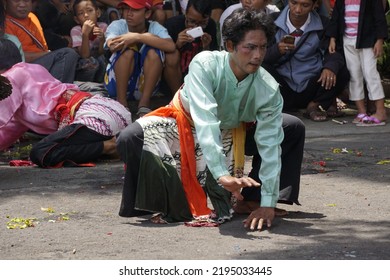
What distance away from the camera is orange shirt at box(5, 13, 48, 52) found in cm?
960

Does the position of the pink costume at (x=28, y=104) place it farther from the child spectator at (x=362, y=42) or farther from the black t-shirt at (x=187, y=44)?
the child spectator at (x=362, y=42)

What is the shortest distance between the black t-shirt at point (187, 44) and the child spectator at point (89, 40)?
670mm

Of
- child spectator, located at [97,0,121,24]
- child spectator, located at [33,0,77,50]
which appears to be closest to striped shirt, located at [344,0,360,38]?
child spectator, located at [97,0,121,24]

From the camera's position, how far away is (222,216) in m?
5.93

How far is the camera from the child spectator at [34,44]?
9.45 m

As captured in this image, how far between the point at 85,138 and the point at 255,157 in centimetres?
217

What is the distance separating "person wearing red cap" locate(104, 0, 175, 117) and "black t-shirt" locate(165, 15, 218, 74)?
1.44ft

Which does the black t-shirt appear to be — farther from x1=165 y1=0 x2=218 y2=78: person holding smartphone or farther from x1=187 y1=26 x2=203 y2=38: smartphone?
x1=187 y1=26 x2=203 y2=38: smartphone

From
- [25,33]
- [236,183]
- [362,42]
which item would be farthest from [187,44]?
[236,183]

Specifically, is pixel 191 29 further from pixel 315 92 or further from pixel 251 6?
pixel 315 92

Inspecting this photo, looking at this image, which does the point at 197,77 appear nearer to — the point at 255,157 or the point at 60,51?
the point at 255,157

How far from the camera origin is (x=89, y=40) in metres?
10.1

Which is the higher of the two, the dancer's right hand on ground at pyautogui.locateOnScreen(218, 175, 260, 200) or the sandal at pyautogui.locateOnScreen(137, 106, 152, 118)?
the dancer's right hand on ground at pyautogui.locateOnScreen(218, 175, 260, 200)

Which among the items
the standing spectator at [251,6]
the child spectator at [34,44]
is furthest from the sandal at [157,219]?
the standing spectator at [251,6]
